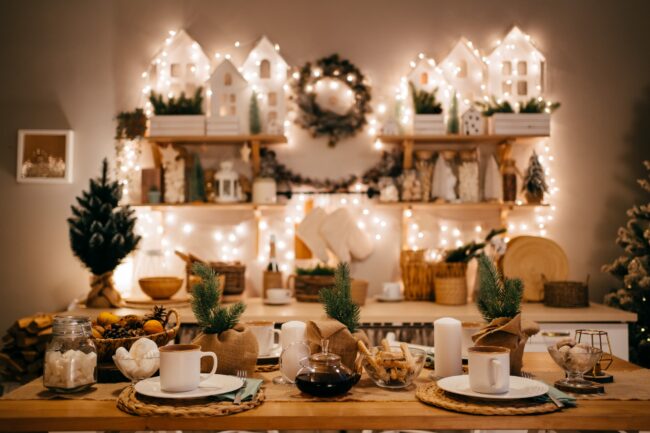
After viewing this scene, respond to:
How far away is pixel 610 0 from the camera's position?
3.96 meters

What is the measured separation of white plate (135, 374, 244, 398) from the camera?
153 cm

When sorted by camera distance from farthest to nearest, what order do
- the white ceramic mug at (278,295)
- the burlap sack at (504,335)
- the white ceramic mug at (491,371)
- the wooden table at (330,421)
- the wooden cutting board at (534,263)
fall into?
the wooden cutting board at (534,263) < the white ceramic mug at (278,295) < the burlap sack at (504,335) < the white ceramic mug at (491,371) < the wooden table at (330,421)

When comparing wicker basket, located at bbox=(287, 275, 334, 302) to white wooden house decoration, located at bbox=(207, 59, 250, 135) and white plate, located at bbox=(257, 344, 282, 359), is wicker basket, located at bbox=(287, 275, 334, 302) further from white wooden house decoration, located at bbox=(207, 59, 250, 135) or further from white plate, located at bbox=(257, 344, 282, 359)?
white plate, located at bbox=(257, 344, 282, 359)

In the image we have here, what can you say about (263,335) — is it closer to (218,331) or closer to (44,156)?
(218,331)

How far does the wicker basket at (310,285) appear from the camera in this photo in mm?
3586

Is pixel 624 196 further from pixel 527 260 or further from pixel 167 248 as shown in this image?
pixel 167 248

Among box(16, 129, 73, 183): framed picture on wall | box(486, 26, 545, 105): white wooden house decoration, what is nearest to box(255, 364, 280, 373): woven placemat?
box(16, 129, 73, 183): framed picture on wall

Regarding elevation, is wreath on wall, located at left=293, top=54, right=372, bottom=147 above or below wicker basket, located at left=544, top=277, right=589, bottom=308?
above

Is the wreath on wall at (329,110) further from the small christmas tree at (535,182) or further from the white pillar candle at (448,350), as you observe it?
the white pillar candle at (448,350)

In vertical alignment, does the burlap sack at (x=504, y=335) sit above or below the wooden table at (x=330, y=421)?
above

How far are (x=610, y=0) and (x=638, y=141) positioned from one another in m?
0.88

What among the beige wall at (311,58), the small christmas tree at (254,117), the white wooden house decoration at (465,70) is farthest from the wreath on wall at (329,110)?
the white wooden house decoration at (465,70)

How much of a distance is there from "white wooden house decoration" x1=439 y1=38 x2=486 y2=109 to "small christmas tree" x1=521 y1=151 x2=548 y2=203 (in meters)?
0.54

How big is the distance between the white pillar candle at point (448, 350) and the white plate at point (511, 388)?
0.08 m
